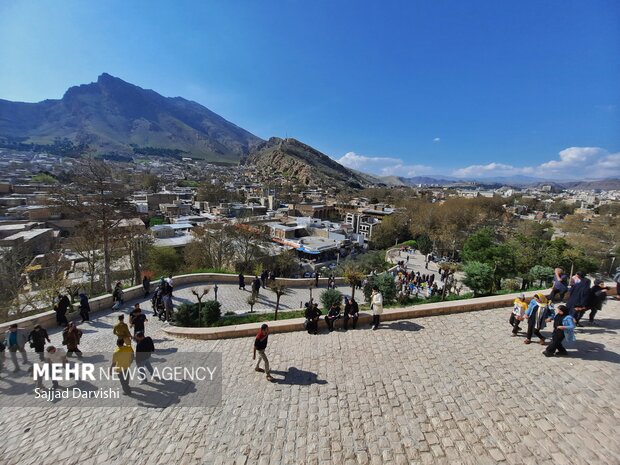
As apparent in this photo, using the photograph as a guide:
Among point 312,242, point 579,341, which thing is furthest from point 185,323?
point 312,242

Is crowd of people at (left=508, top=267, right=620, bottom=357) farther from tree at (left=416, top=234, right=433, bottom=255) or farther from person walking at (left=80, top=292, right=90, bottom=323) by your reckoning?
tree at (left=416, top=234, right=433, bottom=255)

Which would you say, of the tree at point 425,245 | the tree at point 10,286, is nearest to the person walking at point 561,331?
the tree at point 10,286

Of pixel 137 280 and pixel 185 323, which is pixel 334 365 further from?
pixel 137 280

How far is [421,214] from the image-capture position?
48.2m

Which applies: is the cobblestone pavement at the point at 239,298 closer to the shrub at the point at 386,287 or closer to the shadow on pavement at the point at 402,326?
the shrub at the point at 386,287

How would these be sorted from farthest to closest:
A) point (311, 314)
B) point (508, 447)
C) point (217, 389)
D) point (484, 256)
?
point (484, 256) < point (311, 314) < point (217, 389) < point (508, 447)

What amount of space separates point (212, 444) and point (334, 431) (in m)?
1.78

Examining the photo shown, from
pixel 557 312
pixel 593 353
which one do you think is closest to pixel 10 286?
pixel 557 312

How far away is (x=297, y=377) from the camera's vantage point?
5.66 meters

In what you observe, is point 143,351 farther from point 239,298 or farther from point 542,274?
point 542,274

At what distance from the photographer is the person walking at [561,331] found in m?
5.43

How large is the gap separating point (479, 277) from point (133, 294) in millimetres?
12427

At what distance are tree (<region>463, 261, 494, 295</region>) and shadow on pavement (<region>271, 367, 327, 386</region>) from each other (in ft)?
23.3

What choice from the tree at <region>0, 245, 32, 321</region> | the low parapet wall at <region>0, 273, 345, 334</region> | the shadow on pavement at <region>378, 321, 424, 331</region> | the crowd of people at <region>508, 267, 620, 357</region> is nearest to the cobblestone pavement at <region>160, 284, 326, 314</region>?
the low parapet wall at <region>0, 273, 345, 334</region>
